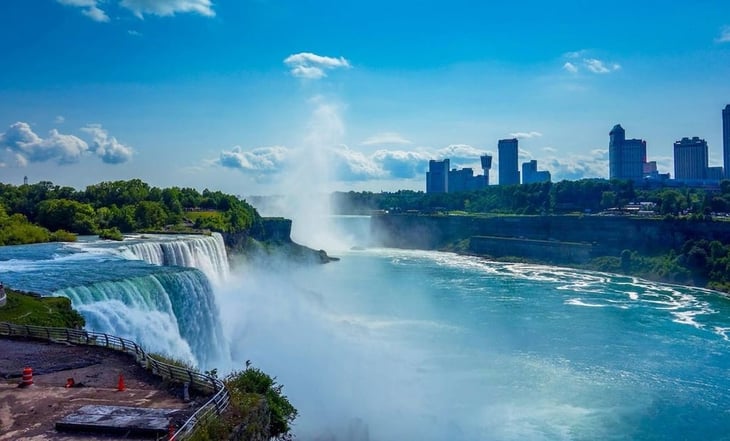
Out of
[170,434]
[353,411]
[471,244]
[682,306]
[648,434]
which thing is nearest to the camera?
[170,434]

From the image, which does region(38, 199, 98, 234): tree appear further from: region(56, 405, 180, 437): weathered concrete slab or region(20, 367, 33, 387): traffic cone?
region(56, 405, 180, 437): weathered concrete slab

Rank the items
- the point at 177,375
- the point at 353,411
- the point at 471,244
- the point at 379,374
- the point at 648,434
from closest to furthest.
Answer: the point at 177,375 → the point at 648,434 → the point at 353,411 → the point at 379,374 → the point at 471,244

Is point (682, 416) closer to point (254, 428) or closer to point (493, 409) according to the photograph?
point (493, 409)

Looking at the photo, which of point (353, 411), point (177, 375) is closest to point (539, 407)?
point (353, 411)

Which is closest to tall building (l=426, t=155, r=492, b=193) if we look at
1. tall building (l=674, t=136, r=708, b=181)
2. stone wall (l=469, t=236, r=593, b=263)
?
tall building (l=674, t=136, r=708, b=181)

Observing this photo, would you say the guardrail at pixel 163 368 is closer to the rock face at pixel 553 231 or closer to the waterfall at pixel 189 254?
the waterfall at pixel 189 254

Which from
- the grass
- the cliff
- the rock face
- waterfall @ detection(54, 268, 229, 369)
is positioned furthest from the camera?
the rock face
